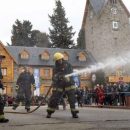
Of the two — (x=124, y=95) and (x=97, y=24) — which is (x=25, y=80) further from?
(x=97, y=24)

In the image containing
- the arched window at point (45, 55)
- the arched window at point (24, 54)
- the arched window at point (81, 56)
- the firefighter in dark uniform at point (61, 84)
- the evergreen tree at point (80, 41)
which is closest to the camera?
the firefighter in dark uniform at point (61, 84)

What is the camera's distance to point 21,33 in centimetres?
10344

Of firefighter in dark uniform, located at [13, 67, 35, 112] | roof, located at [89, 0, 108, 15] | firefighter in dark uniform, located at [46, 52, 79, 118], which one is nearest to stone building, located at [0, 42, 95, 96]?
roof, located at [89, 0, 108, 15]

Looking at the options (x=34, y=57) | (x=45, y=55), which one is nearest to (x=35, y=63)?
(x=34, y=57)

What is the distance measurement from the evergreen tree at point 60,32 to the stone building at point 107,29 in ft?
15.9

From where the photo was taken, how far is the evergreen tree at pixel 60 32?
95375mm

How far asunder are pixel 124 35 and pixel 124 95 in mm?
61707

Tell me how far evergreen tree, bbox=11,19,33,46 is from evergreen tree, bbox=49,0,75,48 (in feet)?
29.0

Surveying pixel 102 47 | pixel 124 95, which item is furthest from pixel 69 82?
pixel 102 47

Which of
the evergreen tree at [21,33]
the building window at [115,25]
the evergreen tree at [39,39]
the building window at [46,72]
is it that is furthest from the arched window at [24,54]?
the evergreen tree at [39,39]

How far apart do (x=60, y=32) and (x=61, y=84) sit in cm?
8134

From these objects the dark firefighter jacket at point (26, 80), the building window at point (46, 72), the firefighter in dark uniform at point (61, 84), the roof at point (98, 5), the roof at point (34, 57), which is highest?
the roof at point (98, 5)

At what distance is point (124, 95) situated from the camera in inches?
1085

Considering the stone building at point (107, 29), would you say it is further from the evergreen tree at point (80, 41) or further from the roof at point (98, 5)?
the evergreen tree at point (80, 41)
